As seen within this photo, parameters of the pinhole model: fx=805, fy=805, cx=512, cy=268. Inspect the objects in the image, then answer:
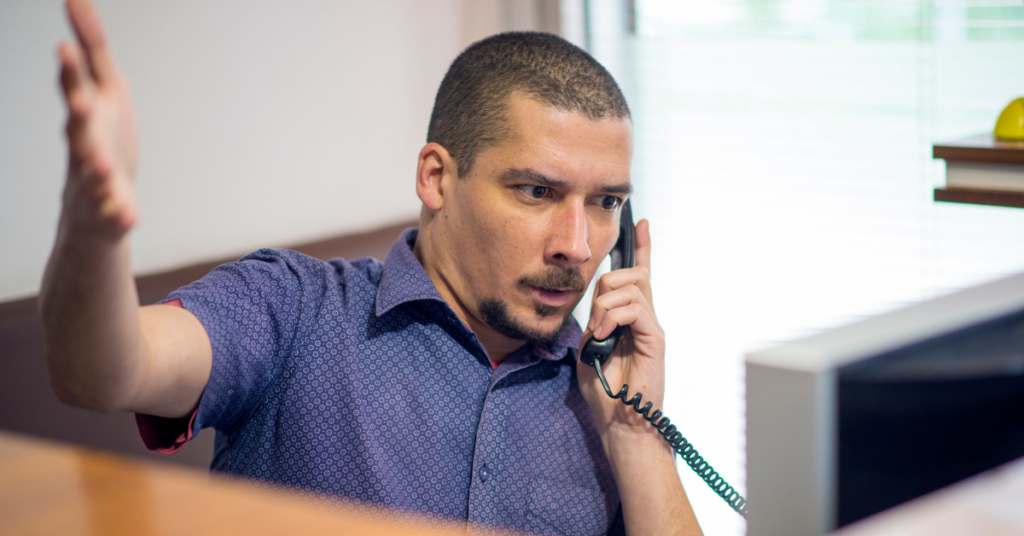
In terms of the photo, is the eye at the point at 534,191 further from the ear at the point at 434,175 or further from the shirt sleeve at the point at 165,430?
the shirt sleeve at the point at 165,430

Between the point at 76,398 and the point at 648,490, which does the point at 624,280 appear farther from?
the point at 76,398

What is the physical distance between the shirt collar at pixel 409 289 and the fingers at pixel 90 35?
2.29 ft

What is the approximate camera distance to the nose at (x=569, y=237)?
1175 millimetres

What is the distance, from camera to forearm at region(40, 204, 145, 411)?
609 millimetres

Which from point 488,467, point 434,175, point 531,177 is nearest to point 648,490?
point 488,467

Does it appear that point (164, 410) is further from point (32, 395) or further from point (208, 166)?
point (208, 166)

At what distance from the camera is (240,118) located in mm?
1873

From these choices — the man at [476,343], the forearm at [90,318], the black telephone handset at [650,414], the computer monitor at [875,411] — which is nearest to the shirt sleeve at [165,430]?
the man at [476,343]

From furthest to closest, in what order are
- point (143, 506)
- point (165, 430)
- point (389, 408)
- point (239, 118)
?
point (239, 118) < point (389, 408) < point (165, 430) < point (143, 506)

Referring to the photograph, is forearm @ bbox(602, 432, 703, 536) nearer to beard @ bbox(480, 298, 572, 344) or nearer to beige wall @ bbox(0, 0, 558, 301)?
beard @ bbox(480, 298, 572, 344)

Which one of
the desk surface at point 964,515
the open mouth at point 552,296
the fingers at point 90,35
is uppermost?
the fingers at point 90,35

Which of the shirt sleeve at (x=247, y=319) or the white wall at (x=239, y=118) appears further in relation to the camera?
the white wall at (x=239, y=118)

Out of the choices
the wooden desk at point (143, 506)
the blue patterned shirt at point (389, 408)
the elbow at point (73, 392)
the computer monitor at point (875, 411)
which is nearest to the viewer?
the wooden desk at point (143, 506)

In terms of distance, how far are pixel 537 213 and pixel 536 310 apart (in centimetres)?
14
